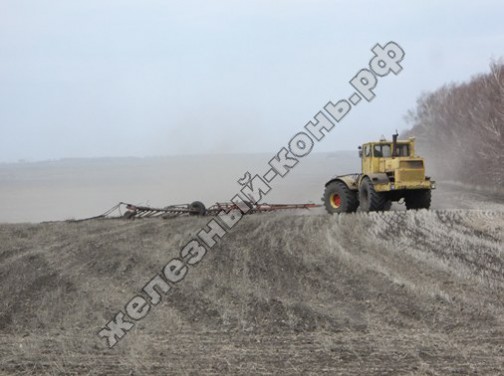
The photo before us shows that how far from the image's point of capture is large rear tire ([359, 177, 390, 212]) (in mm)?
14656

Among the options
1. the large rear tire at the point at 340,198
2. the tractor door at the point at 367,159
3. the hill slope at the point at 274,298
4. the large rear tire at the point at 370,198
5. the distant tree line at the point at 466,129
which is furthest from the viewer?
the distant tree line at the point at 466,129

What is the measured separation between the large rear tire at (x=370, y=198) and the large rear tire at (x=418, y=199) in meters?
1.07

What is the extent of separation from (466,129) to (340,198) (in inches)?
1162

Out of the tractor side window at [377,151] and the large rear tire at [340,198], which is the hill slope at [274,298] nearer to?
the large rear tire at [340,198]

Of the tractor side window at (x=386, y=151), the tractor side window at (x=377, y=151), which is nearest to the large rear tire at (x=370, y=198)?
the tractor side window at (x=377, y=151)

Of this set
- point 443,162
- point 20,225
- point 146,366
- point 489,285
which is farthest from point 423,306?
point 443,162

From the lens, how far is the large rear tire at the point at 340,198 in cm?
1559

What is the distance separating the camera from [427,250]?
11180 millimetres

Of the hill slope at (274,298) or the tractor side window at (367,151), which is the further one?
the tractor side window at (367,151)

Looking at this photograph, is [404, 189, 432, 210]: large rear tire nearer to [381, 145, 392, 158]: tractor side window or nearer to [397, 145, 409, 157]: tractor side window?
[397, 145, 409, 157]: tractor side window

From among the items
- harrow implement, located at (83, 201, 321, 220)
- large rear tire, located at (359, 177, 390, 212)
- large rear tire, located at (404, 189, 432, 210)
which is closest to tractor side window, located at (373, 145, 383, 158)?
large rear tire, located at (359, 177, 390, 212)

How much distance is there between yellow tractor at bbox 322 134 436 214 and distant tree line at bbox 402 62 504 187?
15.3 metres

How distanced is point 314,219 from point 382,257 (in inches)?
145

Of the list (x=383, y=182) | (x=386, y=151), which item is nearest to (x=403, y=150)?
(x=386, y=151)
